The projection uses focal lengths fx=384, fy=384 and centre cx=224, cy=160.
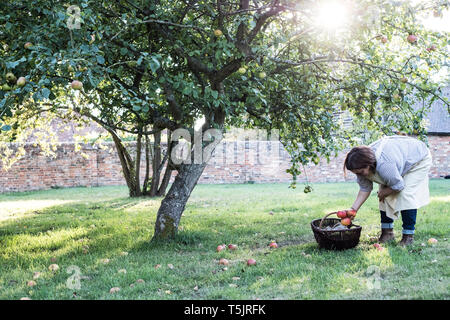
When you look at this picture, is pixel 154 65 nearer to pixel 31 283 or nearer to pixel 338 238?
pixel 31 283

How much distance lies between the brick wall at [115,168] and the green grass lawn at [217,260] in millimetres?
8007

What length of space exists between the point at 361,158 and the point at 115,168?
1226 centimetres

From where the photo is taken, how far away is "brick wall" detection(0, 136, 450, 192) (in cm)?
1383

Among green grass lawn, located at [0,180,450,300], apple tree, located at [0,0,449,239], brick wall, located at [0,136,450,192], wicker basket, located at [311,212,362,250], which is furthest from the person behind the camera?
brick wall, located at [0,136,450,192]

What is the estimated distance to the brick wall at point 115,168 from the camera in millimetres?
13828

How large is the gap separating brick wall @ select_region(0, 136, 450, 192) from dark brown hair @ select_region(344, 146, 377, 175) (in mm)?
10165

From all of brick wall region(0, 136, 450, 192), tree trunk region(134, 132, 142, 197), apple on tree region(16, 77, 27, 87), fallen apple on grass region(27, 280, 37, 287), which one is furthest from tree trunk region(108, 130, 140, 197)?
apple on tree region(16, 77, 27, 87)

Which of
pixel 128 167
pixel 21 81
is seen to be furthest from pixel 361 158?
pixel 128 167

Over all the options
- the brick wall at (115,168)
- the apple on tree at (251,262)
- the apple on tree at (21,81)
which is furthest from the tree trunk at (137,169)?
the apple on tree at (21,81)

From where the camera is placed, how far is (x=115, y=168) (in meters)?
14.6

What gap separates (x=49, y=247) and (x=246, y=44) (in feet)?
10.7

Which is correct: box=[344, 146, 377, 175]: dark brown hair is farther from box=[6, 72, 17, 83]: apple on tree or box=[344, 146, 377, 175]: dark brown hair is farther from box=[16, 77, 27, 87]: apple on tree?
box=[6, 72, 17, 83]: apple on tree

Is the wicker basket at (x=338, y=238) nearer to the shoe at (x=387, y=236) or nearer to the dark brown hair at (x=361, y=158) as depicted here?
the shoe at (x=387, y=236)
